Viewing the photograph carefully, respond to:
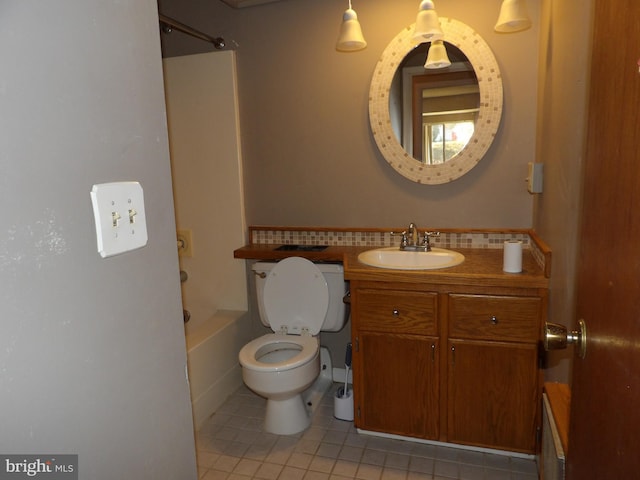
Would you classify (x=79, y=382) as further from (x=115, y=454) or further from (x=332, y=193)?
(x=332, y=193)

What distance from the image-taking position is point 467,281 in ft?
6.03

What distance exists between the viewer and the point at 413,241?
2273 mm

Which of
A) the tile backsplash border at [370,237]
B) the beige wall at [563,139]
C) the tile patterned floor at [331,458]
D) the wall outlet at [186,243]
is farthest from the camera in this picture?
the wall outlet at [186,243]

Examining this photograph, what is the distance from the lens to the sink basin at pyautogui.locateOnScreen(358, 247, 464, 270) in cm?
212

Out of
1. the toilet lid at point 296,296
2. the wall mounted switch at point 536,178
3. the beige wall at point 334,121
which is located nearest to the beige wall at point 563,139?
the wall mounted switch at point 536,178

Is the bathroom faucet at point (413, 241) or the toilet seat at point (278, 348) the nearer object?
the toilet seat at point (278, 348)

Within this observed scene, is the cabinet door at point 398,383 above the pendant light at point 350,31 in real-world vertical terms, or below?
below

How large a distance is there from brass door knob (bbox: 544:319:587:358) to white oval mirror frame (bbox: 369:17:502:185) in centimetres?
148

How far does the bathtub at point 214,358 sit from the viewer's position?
2293mm

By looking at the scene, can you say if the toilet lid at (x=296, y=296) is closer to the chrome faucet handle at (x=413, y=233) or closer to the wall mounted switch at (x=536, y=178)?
the chrome faucet handle at (x=413, y=233)

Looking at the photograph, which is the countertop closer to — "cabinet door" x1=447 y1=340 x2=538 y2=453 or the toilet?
the toilet

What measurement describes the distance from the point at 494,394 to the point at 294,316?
1.04m

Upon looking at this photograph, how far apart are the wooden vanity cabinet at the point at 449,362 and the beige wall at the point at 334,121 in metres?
0.59
